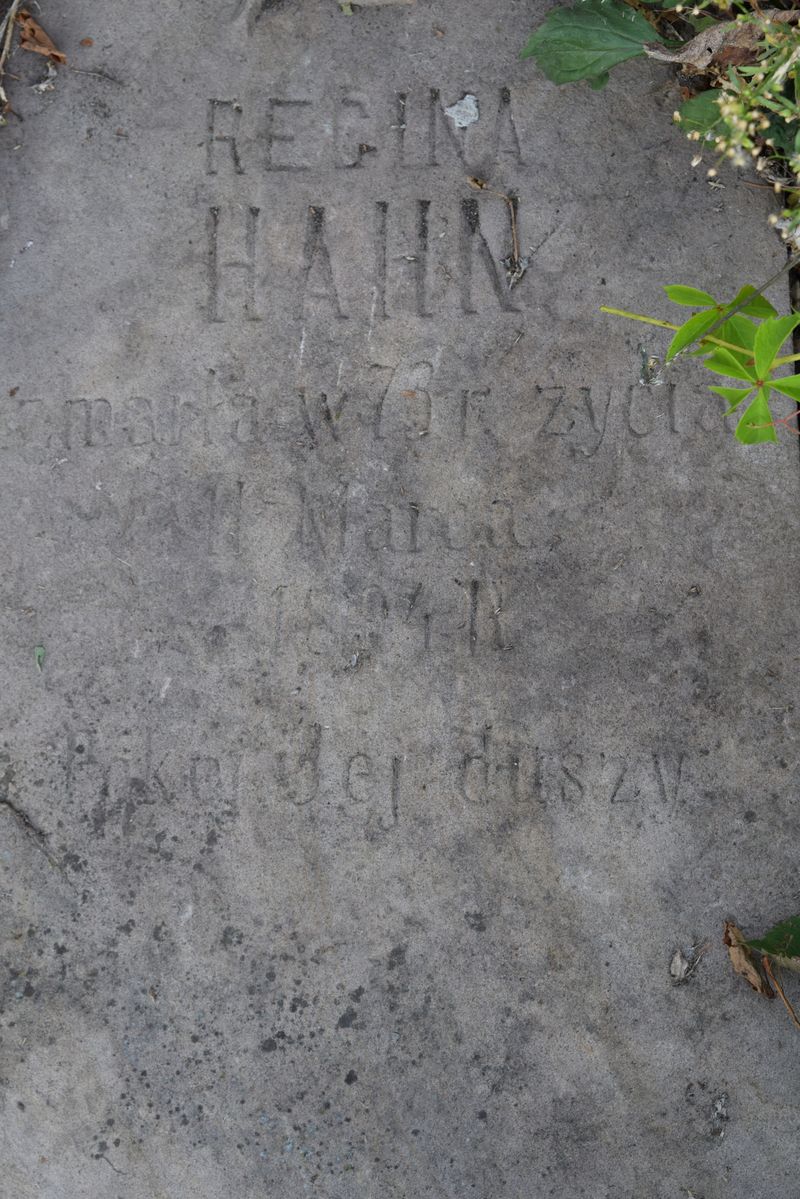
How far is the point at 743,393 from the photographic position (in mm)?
1942

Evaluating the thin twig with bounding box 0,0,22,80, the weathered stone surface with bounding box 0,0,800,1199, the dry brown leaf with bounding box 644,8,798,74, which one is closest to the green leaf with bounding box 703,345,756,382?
the weathered stone surface with bounding box 0,0,800,1199

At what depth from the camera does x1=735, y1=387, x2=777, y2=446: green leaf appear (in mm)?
1879

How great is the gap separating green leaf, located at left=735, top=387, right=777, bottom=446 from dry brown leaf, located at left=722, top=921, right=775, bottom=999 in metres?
1.20

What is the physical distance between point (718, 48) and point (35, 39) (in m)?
1.73

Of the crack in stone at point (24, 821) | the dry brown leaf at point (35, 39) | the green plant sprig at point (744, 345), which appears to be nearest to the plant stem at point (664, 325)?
the green plant sprig at point (744, 345)

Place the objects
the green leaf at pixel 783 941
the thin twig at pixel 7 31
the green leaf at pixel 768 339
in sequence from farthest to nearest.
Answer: the thin twig at pixel 7 31 → the green leaf at pixel 783 941 → the green leaf at pixel 768 339

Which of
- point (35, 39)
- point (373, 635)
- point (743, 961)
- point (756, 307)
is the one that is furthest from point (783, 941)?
point (35, 39)

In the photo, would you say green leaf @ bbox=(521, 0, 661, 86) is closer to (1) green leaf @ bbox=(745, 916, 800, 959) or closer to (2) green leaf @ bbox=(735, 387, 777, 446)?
(2) green leaf @ bbox=(735, 387, 777, 446)

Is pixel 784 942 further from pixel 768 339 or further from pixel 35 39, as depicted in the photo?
pixel 35 39

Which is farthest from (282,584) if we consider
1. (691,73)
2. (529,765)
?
(691,73)

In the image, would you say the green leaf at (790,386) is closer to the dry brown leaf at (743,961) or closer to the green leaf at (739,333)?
the green leaf at (739,333)

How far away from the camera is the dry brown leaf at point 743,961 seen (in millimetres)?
2248

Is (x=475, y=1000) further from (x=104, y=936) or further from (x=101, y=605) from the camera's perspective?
(x=101, y=605)

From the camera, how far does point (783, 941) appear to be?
7.24 ft
